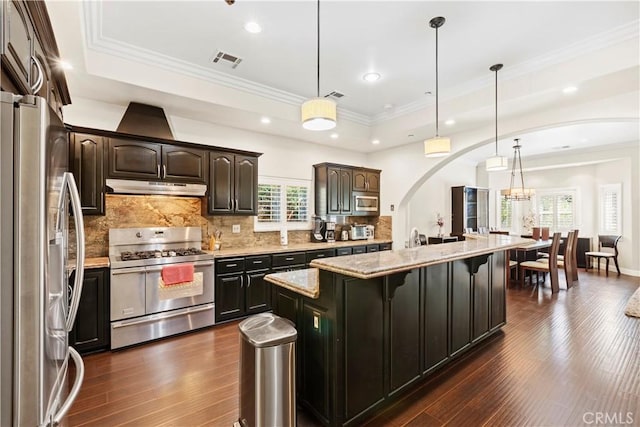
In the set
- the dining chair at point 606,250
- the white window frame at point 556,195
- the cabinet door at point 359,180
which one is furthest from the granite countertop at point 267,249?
the white window frame at point 556,195

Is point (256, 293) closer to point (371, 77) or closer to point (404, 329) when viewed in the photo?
point (404, 329)

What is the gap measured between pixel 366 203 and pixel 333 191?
974mm

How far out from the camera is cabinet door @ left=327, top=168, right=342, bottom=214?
5.68 m

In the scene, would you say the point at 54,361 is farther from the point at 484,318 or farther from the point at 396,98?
the point at 396,98

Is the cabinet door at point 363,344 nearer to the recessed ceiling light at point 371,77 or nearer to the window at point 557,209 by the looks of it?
the recessed ceiling light at point 371,77

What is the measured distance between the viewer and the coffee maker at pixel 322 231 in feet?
18.9

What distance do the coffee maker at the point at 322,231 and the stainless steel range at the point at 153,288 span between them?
7.42 ft

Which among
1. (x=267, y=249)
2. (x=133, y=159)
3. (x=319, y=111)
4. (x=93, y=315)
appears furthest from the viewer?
(x=267, y=249)

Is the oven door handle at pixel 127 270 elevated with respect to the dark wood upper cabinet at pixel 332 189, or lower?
lower

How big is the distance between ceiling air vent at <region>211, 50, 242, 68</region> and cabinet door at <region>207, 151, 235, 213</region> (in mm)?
1201

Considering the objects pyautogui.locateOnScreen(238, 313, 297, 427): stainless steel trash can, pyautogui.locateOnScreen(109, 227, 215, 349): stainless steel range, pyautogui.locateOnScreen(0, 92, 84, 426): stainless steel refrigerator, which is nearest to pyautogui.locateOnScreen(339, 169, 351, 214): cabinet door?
pyautogui.locateOnScreen(109, 227, 215, 349): stainless steel range

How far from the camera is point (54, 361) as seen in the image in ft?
4.01

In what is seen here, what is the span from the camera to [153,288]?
3.50 meters

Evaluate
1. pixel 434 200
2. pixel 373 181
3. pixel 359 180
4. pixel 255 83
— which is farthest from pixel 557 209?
pixel 255 83
